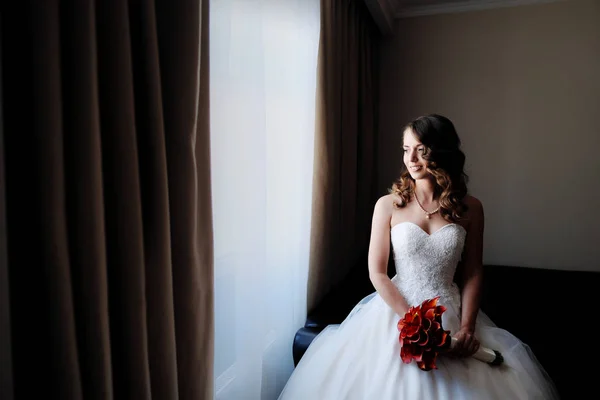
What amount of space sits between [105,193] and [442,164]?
1.27 metres

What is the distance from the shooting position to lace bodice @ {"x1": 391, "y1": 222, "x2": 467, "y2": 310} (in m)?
1.70

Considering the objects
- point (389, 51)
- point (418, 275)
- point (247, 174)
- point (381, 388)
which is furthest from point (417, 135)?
point (389, 51)

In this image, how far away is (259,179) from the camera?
5.33 ft

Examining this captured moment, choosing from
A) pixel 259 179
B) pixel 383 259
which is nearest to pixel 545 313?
pixel 383 259

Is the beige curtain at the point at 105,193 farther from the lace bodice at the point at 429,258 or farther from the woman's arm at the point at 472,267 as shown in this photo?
the woman's arm at the point at 472,267

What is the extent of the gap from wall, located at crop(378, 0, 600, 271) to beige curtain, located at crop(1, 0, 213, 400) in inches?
105

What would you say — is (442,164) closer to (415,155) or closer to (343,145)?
(415,155)

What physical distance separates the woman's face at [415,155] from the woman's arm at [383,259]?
180mm

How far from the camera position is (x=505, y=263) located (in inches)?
134

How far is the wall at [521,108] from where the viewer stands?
3.14m

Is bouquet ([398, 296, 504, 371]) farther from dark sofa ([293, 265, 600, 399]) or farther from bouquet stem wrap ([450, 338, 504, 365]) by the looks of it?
dark sofa ([293, 265, 600, 399])

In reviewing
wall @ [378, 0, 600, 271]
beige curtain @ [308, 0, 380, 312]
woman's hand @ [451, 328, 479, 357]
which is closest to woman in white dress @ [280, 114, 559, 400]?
woman's hand @ [451, 328, 479, 357]

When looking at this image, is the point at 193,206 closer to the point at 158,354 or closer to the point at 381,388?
the point at 158,354

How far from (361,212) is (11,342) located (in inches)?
102
